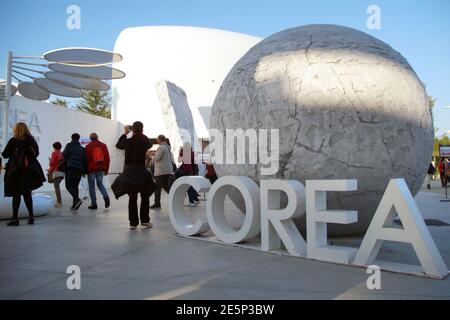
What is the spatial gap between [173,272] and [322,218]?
1491 mm

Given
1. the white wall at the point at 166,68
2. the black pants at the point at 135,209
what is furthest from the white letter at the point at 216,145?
the white wall at the point at 166,68

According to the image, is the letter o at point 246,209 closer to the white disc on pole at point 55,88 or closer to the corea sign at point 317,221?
the corea sign at point 317,221

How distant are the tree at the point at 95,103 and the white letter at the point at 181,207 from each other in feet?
130

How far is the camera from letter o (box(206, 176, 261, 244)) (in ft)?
15.1

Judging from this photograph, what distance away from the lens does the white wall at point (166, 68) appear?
32656mm

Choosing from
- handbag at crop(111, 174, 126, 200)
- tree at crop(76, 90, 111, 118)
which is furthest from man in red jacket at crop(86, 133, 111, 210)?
tree at crop(76, 90, 111, 118)

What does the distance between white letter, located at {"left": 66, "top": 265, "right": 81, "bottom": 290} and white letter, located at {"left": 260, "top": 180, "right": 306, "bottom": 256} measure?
74.7 inches

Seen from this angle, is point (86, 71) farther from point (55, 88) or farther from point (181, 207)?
point (181, 207)

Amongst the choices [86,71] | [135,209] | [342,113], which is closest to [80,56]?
[86,71]

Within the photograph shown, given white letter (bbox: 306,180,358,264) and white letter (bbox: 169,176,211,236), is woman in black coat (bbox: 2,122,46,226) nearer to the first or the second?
white letter (bbox: 169,176,211,236)

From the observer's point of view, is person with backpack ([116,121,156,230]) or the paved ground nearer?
the paved ground
